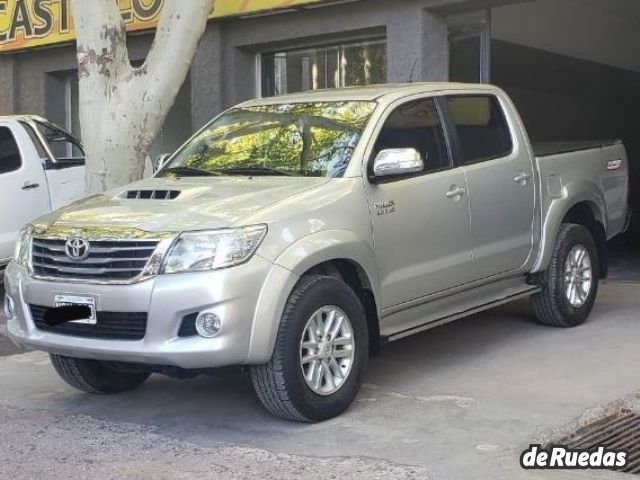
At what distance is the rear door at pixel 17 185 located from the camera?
30.7ft

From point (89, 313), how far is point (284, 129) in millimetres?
1951

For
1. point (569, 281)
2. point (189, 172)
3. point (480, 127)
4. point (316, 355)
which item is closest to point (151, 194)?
point (189, 172)

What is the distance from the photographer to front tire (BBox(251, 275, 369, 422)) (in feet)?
15.8

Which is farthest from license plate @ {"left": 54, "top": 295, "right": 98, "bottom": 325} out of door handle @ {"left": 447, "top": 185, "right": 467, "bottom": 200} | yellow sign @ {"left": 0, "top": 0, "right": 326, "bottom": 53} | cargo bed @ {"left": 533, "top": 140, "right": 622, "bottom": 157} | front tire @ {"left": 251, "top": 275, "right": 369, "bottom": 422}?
yellow sign @ {"left": 0, "top": 0, "right": 326, "bottom": 53}

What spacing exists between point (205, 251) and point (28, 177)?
18.3 feet

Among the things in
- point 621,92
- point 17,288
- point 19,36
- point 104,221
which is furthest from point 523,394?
point 621,92

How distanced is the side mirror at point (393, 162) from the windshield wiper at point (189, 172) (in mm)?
1105

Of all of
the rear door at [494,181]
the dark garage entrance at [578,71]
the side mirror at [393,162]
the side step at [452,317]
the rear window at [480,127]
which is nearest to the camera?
the side mirror at [393,162]

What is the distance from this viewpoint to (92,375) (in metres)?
5.72

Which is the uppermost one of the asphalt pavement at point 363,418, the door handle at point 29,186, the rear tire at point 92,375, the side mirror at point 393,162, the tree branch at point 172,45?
the tree branch at point 172,45

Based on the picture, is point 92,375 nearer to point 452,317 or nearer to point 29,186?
point 452,317

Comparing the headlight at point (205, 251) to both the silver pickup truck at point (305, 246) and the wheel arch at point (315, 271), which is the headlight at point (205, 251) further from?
the wheel arch at point (315, 271)

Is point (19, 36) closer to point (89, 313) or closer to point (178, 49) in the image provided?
point (178, 49)

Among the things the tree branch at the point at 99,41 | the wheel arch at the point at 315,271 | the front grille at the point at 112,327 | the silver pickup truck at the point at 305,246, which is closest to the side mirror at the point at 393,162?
the silver pickup truck at the point at 305,246
